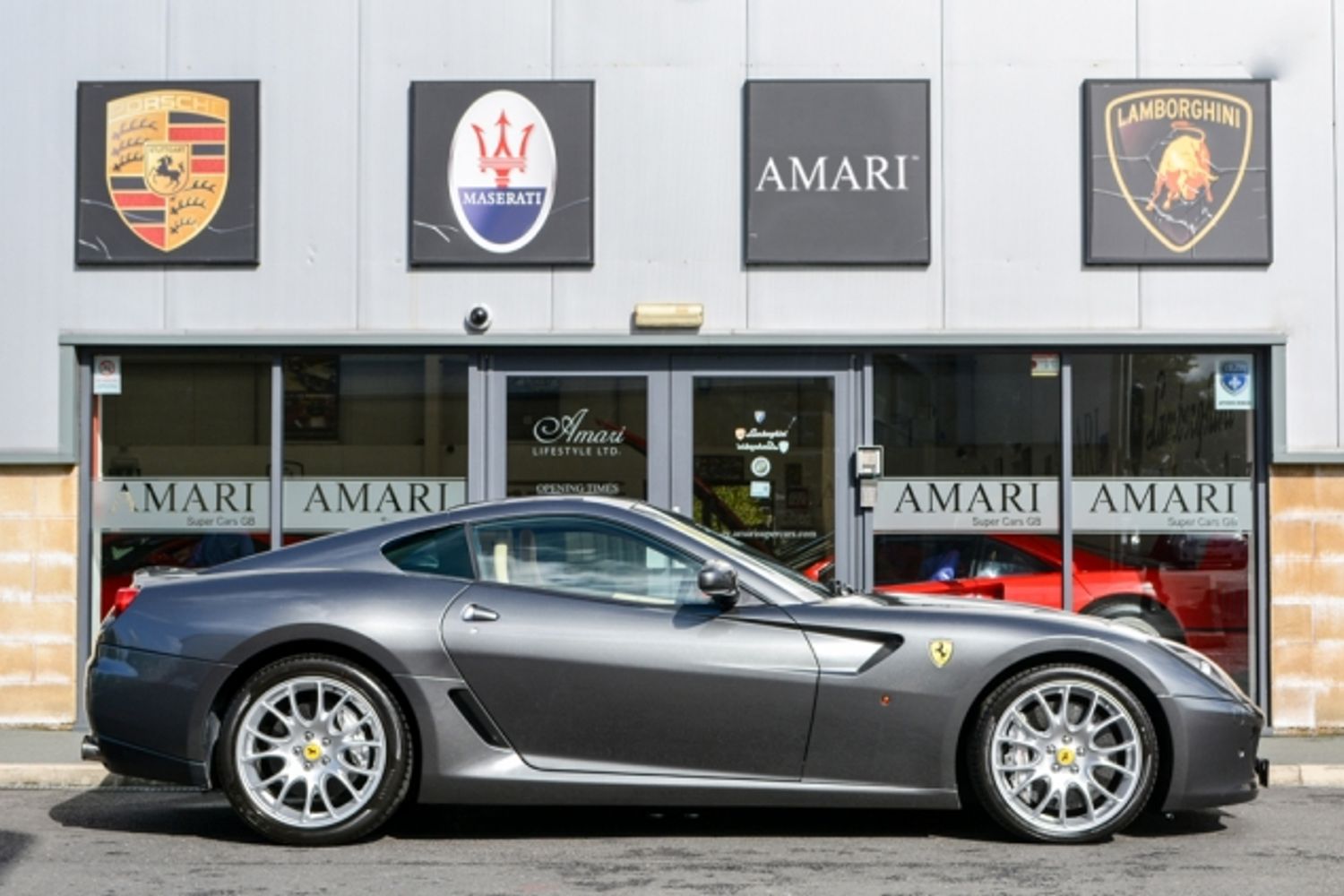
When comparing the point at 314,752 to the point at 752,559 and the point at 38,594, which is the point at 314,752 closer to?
the point at 752,559

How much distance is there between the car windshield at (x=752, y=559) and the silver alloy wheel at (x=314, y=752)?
1396 mm

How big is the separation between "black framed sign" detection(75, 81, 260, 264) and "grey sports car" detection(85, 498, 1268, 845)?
4542mm

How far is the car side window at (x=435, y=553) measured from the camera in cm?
709

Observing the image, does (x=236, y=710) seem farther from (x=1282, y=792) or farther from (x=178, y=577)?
(x=1282, y=792)

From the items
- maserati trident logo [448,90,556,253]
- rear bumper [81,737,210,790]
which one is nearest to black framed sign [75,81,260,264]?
Answer: maserati trident logo [448,90,556,253]

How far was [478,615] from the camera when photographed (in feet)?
22.6

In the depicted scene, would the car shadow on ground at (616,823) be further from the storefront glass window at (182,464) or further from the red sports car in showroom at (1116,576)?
the red sports car in showroom at (1116,576)

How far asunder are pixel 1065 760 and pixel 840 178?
500 cm

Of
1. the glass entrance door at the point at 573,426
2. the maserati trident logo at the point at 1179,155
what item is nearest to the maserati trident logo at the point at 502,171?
the glass entrance door at the point at 573,426

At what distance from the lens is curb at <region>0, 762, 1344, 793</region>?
8.76m

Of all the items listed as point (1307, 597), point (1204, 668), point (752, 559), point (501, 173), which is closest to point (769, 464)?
point (501, 173)

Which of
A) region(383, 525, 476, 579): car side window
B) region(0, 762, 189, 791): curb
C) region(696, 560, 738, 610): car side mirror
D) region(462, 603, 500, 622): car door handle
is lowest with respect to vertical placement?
region(0, 762, 189, 791): curb

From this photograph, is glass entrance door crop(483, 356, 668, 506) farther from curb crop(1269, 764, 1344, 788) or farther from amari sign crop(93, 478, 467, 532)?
curb crop(1269, 764, 1344, 788)

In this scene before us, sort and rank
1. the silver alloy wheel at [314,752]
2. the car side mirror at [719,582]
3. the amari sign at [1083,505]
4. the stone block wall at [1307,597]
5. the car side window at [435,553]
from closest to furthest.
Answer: the car side mirror at [719,582] < the silver alloy wheel at [314,752] < the car side window at [435,553] < the stone block wall at [1307,597] < the amari sign at [1083,505]
